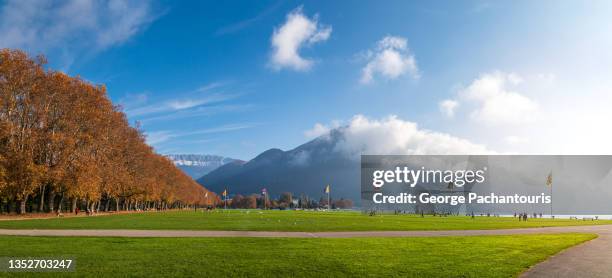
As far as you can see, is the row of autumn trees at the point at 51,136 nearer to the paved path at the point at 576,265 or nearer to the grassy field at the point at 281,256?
the grassy field at the point at 281,256

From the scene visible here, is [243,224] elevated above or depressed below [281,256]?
below

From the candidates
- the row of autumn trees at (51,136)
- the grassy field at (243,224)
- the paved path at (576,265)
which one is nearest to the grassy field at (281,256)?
the paved path at (576,265)

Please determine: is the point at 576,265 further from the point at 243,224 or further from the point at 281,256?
the point at 243,224

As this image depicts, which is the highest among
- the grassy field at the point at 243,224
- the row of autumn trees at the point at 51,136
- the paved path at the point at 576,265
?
the row of autumn trees at the point at 51,136

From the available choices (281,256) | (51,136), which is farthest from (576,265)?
(51,136)

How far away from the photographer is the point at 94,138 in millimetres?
75562

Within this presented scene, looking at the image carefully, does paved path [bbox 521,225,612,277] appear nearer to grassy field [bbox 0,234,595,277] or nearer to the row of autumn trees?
grassy field [bbox 0,234,595,277]

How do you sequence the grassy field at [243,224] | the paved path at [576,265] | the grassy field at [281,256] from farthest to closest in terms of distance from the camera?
the grassy field at [243,224], the paved path at [576,265], the grassy field at [281,256]

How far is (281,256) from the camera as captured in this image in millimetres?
20344

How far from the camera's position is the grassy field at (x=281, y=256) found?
16469mm

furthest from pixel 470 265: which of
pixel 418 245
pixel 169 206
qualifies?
pixel 169 206

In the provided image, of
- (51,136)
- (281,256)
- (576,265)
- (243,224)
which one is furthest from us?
(51,136)

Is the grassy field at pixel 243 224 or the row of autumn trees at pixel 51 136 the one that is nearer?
the grassy field at pixel 243 224

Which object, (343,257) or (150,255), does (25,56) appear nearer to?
(150,255)
